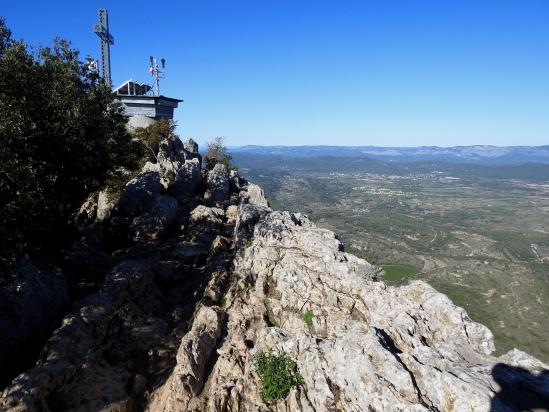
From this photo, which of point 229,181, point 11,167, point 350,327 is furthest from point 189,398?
point 229,181

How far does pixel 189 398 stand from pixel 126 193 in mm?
21004

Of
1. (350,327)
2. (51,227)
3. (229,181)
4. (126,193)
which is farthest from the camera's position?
(229,181)

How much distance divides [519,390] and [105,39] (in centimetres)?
→ 7128

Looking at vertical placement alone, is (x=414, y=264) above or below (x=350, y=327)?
below

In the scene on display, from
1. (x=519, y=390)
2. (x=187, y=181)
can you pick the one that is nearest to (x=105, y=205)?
(x=187, y=181)

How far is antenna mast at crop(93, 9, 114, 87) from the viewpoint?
5931 cm

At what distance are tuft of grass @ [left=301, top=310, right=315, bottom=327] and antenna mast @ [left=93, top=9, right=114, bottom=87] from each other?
57.3 metres

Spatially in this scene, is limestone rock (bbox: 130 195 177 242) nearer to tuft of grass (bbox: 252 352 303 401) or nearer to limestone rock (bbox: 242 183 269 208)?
limestone rock (bbox: 242 183 269 208)

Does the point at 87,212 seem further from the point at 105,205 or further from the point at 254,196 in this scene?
the point at 254,196

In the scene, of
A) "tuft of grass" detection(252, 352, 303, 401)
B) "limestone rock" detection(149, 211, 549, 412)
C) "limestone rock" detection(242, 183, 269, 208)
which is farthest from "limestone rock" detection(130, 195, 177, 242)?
"tuft of grass" detection(252, 352, 303, 401)

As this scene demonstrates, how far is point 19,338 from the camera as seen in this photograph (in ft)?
53.4

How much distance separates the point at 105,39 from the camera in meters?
60.7

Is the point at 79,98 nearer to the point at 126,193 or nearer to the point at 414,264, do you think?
the point at 126,193

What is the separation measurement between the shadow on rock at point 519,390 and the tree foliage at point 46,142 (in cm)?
2160
